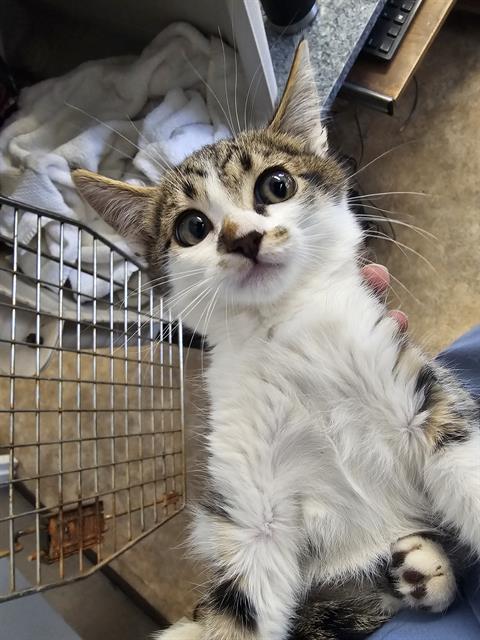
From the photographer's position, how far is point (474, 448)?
844mm

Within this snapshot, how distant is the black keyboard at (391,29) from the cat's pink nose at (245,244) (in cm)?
99

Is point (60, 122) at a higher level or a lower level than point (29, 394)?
higher

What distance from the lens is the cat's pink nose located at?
0.88m

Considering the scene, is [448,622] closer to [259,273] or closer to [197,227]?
[259,273]

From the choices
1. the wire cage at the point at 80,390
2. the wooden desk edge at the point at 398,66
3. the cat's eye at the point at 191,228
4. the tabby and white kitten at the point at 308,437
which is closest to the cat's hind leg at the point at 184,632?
the tabby and white kitten at the point at 308,437

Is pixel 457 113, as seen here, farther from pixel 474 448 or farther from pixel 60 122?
pixel 474 448

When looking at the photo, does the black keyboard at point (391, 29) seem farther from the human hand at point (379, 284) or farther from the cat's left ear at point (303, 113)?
the human hand at point (379, 284)

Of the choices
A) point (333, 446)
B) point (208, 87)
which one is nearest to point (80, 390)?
point (333, 446)

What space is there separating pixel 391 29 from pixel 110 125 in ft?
2.82

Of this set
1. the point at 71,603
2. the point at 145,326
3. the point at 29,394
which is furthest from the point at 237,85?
the point at 71,603

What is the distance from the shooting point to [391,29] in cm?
157

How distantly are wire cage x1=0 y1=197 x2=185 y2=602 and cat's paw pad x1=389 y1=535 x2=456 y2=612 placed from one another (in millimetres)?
465

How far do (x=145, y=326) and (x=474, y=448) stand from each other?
0.85 m

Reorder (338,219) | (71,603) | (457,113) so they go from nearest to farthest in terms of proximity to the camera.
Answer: (338,219), (71,603), (457,113)
